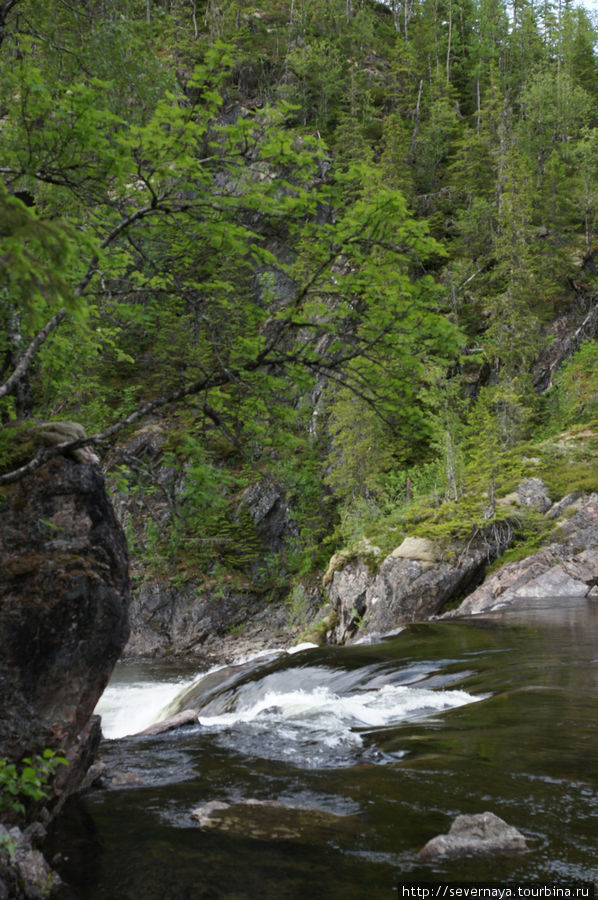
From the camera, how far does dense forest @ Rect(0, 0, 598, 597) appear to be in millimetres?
5297

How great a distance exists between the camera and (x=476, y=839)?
434 cm

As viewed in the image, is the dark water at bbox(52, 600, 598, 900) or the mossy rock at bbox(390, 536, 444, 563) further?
the mossy rock at bbox(390, 536, 444, 563)

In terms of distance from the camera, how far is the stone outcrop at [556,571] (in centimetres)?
1720

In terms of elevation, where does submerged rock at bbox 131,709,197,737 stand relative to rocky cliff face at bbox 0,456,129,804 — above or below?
below

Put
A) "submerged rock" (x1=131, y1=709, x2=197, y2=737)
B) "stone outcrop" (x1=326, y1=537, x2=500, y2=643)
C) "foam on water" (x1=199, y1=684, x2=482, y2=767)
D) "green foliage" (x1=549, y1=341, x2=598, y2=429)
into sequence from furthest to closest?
"green foliage" (x1=549, y1=341, x2=598, y2=429) < "stone outcrop" (x1=326, y1=537, x2=500, y2=643) < "submerged rock" (x1=131, y1=709, x2=197, y2=737) < "foam on water" (x1=199, y1=684, x2=482, y2=767)

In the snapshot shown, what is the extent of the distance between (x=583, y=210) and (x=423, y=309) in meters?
33.6

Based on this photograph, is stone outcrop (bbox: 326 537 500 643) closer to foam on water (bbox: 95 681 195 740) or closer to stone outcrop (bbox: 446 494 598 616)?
stone outcrop (bbox: 446 494 598 616)

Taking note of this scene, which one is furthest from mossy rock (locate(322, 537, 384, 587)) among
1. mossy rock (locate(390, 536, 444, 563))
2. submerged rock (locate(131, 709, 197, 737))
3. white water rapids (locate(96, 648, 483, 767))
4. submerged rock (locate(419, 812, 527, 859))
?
submerged rock (locate(419, 812, 527, 859))

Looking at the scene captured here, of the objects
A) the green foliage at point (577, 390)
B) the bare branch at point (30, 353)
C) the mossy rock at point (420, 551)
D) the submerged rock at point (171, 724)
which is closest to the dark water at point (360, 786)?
the submerged rock at point (171, 724)

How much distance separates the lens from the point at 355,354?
18.5ft

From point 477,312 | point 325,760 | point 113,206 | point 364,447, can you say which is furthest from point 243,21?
point 325,760

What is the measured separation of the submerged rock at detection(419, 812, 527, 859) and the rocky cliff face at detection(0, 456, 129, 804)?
10.4 feet

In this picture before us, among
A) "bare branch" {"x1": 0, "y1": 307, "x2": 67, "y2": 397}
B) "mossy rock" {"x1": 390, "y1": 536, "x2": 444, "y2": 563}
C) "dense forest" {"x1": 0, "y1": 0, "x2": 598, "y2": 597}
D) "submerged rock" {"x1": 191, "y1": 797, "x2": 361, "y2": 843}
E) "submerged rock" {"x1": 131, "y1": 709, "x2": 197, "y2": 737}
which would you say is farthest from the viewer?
"mossy rock" {"x1": 390, "y1": 536, "x2": 444, "y2": 563}

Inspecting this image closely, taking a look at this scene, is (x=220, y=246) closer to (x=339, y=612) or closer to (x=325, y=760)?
(x=325, y=760)
